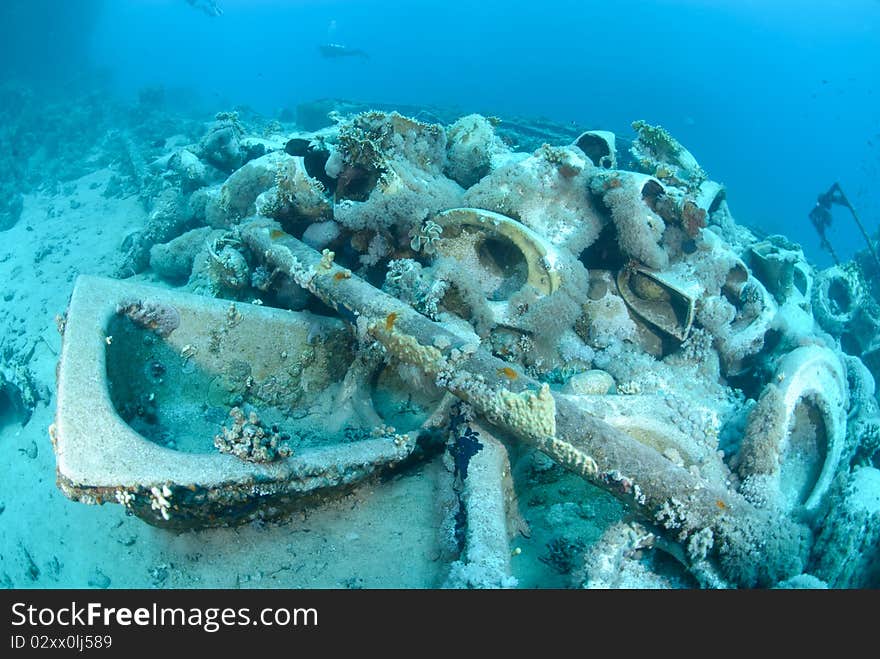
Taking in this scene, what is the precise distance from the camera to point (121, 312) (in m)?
3.34

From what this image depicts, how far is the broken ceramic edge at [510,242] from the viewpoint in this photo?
4.25m

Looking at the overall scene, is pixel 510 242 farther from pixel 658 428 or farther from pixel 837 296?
pixel 837 296

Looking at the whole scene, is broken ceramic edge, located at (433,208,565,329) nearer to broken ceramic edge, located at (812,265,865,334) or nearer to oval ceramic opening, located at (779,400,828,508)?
oval ceramic opening, located at (779,400,828,508)

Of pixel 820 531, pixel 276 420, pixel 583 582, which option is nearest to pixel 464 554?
pixel 583 582

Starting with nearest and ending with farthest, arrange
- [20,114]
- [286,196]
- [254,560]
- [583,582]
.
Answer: [583,582] < [254,560] < [286,196] < [20,114]

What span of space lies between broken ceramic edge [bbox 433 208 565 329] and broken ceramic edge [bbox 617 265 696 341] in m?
0.92

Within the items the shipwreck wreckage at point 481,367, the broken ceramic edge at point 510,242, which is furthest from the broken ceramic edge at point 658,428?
the broken ceramic edge at point 510,242

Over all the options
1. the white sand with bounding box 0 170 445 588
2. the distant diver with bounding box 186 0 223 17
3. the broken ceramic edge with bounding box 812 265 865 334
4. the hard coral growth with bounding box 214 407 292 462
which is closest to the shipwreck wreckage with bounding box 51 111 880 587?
the hard coral growth with bounding box 214 407 292 462

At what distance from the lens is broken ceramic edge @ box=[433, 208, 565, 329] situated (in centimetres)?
425

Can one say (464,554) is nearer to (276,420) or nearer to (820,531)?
(276,420)

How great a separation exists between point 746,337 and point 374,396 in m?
3.81

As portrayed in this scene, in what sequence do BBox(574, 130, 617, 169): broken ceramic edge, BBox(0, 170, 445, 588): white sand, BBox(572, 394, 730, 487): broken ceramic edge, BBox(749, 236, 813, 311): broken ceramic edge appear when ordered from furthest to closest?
BBox(574, 130, 617, 169): broken ceramic edge, BBox(749, 236, 813, 311): broken ceramic edge, BBox(572, 394, 730, 487): broken ceramic edge, BBox(0, 170, 445, 588): white sand

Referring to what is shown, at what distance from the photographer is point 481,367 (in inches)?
121

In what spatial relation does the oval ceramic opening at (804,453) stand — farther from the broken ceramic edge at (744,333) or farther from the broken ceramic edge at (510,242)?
the broken ceramic edge at (510,242)
